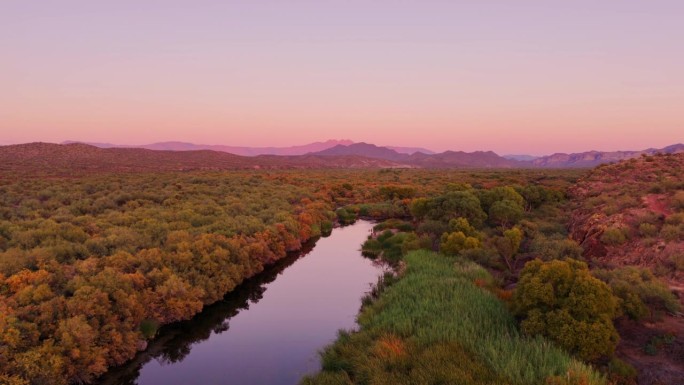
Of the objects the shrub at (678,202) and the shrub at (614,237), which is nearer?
the shrub at (614,237)

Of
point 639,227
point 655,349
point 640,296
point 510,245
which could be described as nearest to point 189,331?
point 655,349

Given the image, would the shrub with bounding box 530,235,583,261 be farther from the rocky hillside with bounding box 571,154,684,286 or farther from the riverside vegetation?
the rocky hillside with bounding box 571,154,684,286

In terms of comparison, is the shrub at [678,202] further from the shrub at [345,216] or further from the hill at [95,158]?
the hill at [95,158]

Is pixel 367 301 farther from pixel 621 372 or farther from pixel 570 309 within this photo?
pixel 621 372

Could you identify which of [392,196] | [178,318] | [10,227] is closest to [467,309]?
[178,318]

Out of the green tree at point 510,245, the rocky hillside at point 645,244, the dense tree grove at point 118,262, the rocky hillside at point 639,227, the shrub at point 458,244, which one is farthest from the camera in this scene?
the shrub at point 458,244

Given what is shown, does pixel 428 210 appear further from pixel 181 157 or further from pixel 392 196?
pixel 181 157

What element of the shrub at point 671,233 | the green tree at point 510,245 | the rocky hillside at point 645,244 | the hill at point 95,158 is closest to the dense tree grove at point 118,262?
the green tree at point 510,245
